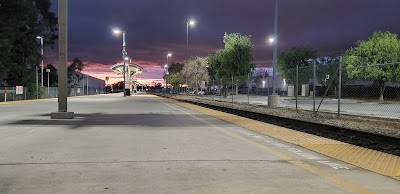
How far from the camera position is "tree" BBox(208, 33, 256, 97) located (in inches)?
2077

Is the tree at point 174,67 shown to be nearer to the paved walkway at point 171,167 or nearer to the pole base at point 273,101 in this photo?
the pole base at point 273,101

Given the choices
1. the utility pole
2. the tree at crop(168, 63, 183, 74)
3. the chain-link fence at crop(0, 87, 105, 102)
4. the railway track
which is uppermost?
the tree at crop(168, 63, 183, 74)

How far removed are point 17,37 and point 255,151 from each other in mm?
49558

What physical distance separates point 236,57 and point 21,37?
26.7m

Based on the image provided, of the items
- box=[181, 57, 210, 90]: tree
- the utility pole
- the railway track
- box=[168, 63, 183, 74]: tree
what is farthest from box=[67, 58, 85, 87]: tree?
the railway track

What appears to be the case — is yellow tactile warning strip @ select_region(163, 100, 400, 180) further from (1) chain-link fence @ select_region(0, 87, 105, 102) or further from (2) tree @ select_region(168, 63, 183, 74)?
(2) tree @ select_region(168, 63, 183, 74)

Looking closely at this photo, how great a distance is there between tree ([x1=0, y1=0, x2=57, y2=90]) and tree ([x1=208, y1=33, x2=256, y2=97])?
22.8 metres

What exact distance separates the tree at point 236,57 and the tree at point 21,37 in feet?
74.8

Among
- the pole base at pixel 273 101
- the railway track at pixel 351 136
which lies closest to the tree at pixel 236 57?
the pole base at pixel 273 101

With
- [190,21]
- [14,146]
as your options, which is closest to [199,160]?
[14,146]

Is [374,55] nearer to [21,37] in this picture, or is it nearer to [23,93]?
[23,93]

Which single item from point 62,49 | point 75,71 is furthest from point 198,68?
point 62,49

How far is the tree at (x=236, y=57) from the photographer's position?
5275cm

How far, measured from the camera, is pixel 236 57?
52812 mm
